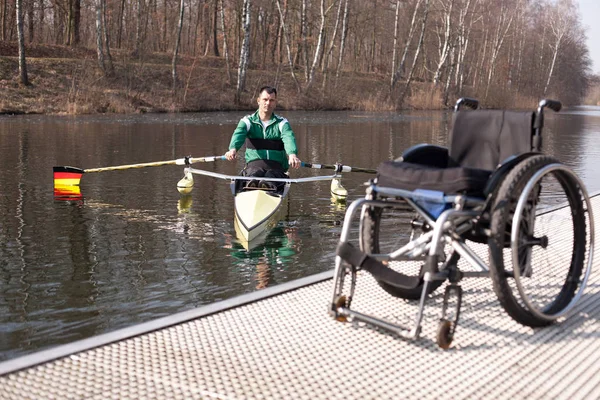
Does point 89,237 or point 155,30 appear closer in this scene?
point 89,237

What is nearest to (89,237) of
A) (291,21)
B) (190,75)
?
(190,75)

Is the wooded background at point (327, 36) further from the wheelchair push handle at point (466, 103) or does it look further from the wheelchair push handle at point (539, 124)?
the wheelchair push handle at point (539, 124)

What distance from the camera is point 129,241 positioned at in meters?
7.90

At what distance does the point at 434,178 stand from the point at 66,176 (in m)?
8.31

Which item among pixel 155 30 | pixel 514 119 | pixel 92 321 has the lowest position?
pixel 92 321

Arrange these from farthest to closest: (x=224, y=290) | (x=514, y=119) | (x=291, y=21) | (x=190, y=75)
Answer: (x=291, y=21) → (x=190, y=75) → (x=224, y=290) → (x=514, y=119)

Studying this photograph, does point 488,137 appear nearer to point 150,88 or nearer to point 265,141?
point 265,141

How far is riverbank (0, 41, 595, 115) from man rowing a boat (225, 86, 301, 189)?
73.7 feet

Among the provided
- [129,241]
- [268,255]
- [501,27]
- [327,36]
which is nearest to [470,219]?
[268,255]

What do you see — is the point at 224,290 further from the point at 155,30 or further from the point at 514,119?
the point at 155,30

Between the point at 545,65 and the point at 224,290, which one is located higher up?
the point at 545,65

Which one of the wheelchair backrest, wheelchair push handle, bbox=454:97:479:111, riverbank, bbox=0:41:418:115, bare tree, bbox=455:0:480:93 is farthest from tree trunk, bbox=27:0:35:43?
the wheelchair backrest

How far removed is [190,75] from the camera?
121 feet

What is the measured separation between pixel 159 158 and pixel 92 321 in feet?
35.6
